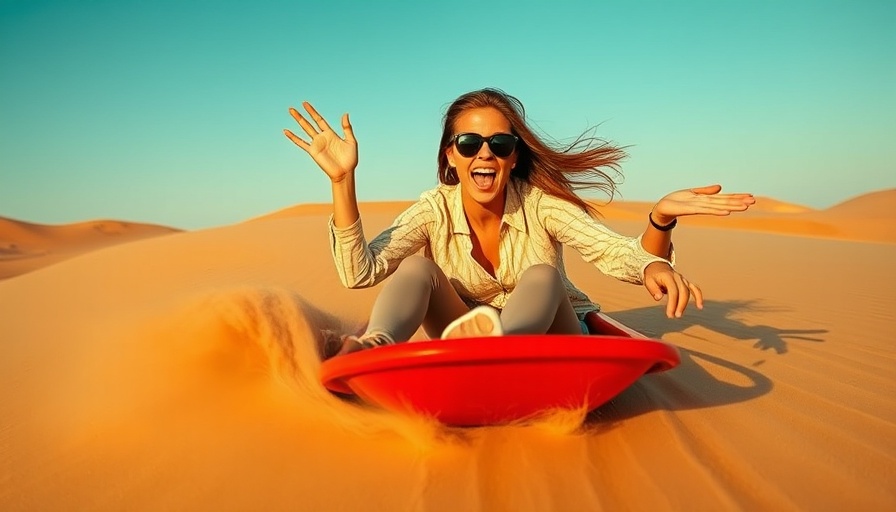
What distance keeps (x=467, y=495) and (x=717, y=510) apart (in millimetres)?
766

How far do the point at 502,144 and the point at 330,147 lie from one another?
837 mm

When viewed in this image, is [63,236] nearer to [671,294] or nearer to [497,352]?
[671,294]

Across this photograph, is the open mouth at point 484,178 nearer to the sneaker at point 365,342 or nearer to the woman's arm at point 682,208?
the woman's arm at point 682,208

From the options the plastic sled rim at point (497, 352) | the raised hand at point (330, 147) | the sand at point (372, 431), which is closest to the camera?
the plastic sled rim at point (497, 352)

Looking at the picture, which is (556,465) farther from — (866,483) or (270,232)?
(270,232)

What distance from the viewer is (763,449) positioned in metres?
2.53

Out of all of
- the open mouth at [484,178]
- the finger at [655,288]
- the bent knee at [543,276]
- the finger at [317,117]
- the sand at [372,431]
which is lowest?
the sand at [372,431]

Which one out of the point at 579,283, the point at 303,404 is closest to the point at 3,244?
the point at 579,283

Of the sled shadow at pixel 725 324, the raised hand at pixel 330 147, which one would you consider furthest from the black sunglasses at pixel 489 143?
the sled shadow at pixel 725 324

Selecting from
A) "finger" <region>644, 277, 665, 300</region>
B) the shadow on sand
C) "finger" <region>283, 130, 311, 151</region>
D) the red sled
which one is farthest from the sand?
"finger" <region>283, 130, 311, 151</region>

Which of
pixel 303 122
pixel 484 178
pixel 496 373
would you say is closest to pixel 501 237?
pixel 484 178

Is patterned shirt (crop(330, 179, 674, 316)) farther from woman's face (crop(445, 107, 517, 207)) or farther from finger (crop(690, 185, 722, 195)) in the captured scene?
finger (crop(690, 185, 722, 195))

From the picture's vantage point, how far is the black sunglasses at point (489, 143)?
3.29m

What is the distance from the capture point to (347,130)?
120 inches
